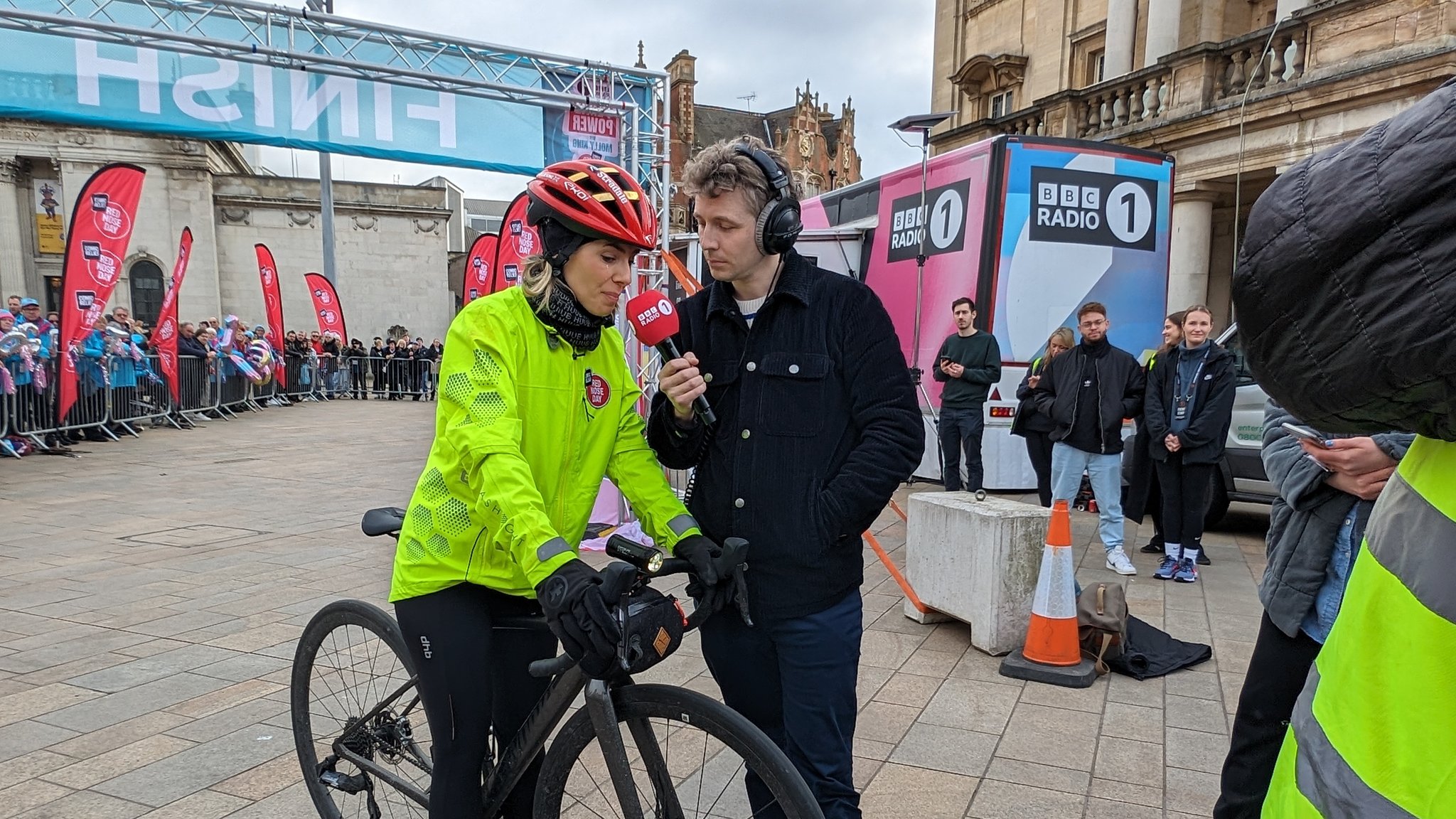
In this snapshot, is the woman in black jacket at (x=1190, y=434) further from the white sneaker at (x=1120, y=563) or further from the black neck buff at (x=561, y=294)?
the black neck buff at (x=561, y=294)

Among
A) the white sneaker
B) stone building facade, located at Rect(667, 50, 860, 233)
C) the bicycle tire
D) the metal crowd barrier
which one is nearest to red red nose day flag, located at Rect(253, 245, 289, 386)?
the metal crowd barrier

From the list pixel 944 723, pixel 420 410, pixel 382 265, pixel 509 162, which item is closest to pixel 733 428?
pixel 944 723

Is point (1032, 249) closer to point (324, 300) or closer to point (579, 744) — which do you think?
point (579, 744)

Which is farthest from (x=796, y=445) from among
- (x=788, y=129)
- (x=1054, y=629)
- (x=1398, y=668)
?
(x=788, y=129)

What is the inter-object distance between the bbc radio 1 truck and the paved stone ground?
2158 mm

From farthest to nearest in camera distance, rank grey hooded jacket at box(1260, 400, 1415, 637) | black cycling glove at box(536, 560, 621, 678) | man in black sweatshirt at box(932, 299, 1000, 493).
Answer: man in black sweatshirt at box(932, 299, 1000, 493)
grey hooded jacket at box(1260, 400, 1415, 637)
black cycling glove at box(536, 560, 621, 678)

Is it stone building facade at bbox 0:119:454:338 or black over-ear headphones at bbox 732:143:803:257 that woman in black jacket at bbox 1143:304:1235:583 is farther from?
stone building facade at bbox 0:119:454:338

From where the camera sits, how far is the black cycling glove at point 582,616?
1697 millimetres

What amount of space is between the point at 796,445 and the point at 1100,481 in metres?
5.72

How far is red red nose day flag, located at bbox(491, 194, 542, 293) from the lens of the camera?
37.2 feet

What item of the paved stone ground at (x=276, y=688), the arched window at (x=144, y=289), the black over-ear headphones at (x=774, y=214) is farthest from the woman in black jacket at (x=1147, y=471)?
the arched window at (x=144, y=289)

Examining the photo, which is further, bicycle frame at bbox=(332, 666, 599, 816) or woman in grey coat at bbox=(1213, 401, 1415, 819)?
woman in grey coat at bbox=(1213, 401, 1415, 819)

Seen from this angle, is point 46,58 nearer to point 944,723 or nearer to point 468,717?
point 468,717

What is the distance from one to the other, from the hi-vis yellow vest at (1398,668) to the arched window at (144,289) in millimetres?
38902
